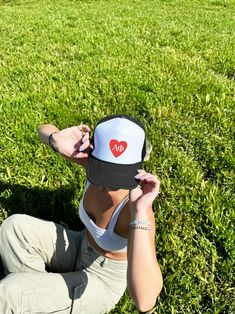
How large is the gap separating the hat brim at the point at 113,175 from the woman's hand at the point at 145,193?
0.42ft

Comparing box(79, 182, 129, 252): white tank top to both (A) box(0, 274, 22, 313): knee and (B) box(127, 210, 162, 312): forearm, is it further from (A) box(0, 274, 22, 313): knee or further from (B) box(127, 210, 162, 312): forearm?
(A) box(0, 274, 22, 313): knee

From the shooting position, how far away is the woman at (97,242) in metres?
3.39

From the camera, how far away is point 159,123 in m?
6.59

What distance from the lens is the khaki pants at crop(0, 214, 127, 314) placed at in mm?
3895

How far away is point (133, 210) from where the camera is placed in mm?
3453

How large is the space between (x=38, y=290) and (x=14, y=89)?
4609 mm

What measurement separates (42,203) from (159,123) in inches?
80.2

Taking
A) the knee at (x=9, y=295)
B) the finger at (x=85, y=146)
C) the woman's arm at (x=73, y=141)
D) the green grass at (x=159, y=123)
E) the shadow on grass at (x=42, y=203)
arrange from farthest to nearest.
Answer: the shadow on grass at (x=42, y=203) → the green grass at (x=159, y=123) → the woman's arm at (x=73, y=141) → the finger at (x=85, y=146) → the knee at (x=9, y=295)

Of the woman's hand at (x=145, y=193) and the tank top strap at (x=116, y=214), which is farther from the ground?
the woman's hand at (x=145, y=193)

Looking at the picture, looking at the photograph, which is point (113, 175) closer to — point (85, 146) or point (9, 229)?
point (85, 146)

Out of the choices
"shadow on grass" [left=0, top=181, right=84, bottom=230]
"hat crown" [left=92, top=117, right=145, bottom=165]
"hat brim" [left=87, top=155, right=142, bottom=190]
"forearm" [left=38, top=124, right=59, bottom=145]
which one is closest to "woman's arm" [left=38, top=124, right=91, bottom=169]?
"forearm" [left=38, top=124, right=59, bottom=145]

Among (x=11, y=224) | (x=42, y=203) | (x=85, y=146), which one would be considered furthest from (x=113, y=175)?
(x=42, y=203)

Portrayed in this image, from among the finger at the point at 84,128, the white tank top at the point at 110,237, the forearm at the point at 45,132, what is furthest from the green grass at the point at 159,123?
the finger at the point at 84,128

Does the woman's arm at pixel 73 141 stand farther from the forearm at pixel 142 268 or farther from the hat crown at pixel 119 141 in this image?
Result: the forearm at pixel 142 268
